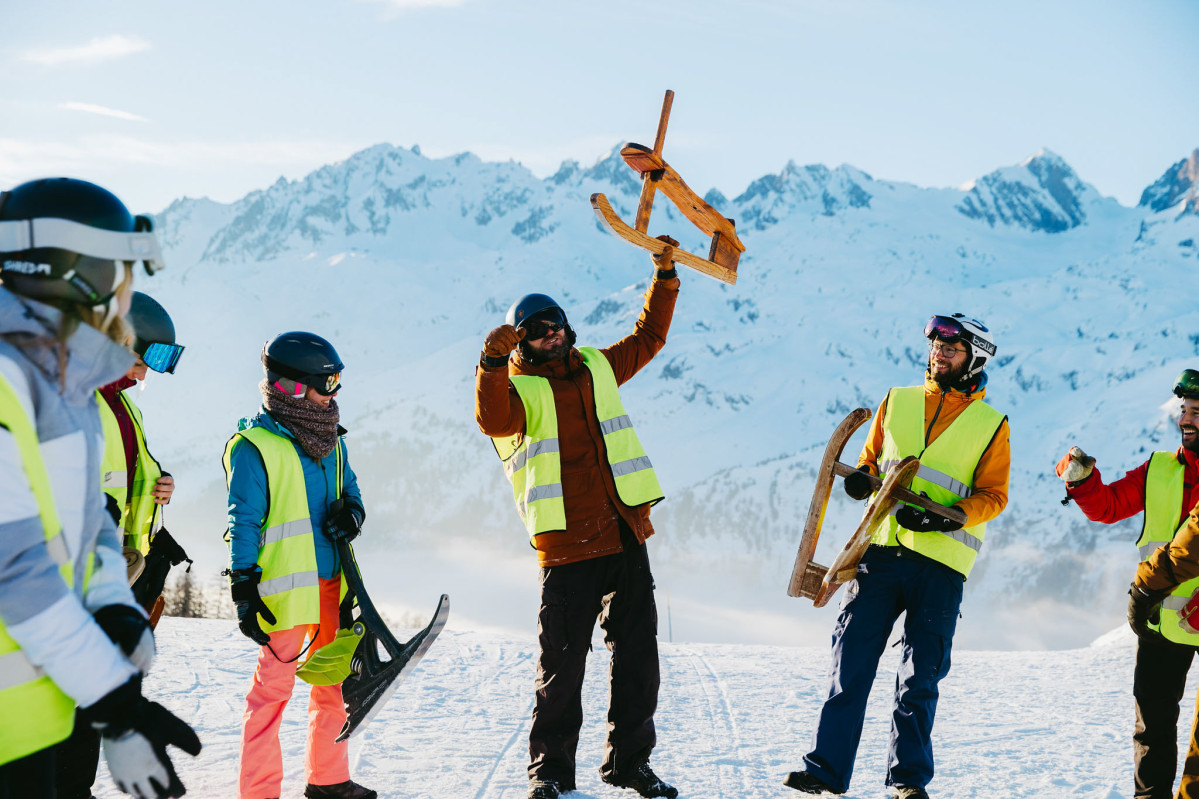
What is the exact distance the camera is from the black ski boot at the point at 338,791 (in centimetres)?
381

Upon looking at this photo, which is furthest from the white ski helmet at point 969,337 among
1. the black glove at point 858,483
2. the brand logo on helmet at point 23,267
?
the brand logo on helmet at point 23,267

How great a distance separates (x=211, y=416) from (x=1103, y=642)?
10047cm

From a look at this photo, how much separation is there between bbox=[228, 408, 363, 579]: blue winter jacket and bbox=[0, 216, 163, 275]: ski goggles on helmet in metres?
1.69

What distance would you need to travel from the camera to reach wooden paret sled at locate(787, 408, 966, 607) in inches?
153

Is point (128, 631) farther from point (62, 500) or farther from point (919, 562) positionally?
point (919, 562)

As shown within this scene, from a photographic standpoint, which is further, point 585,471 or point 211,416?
point 211,416

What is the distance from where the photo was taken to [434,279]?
129 meters

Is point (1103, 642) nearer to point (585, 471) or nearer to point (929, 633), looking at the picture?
point (929, 633)

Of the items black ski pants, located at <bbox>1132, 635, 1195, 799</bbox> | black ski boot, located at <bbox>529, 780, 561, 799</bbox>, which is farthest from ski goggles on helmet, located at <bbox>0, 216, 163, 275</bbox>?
black ski pants, located at <bbox>1132, 635, 1195, 799</bbox>

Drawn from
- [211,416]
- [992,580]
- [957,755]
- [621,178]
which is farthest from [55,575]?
[621,178]

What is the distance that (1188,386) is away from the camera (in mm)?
3838

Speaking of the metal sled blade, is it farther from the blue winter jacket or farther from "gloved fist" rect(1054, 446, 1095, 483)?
"gloved fist" rect(1054, 446, 1095, 483)

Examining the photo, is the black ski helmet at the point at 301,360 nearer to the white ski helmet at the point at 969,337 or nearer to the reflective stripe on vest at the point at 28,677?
the reflective stripe on vest at the point at 28,677

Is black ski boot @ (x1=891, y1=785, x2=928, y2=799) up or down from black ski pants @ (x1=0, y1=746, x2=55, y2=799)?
down
